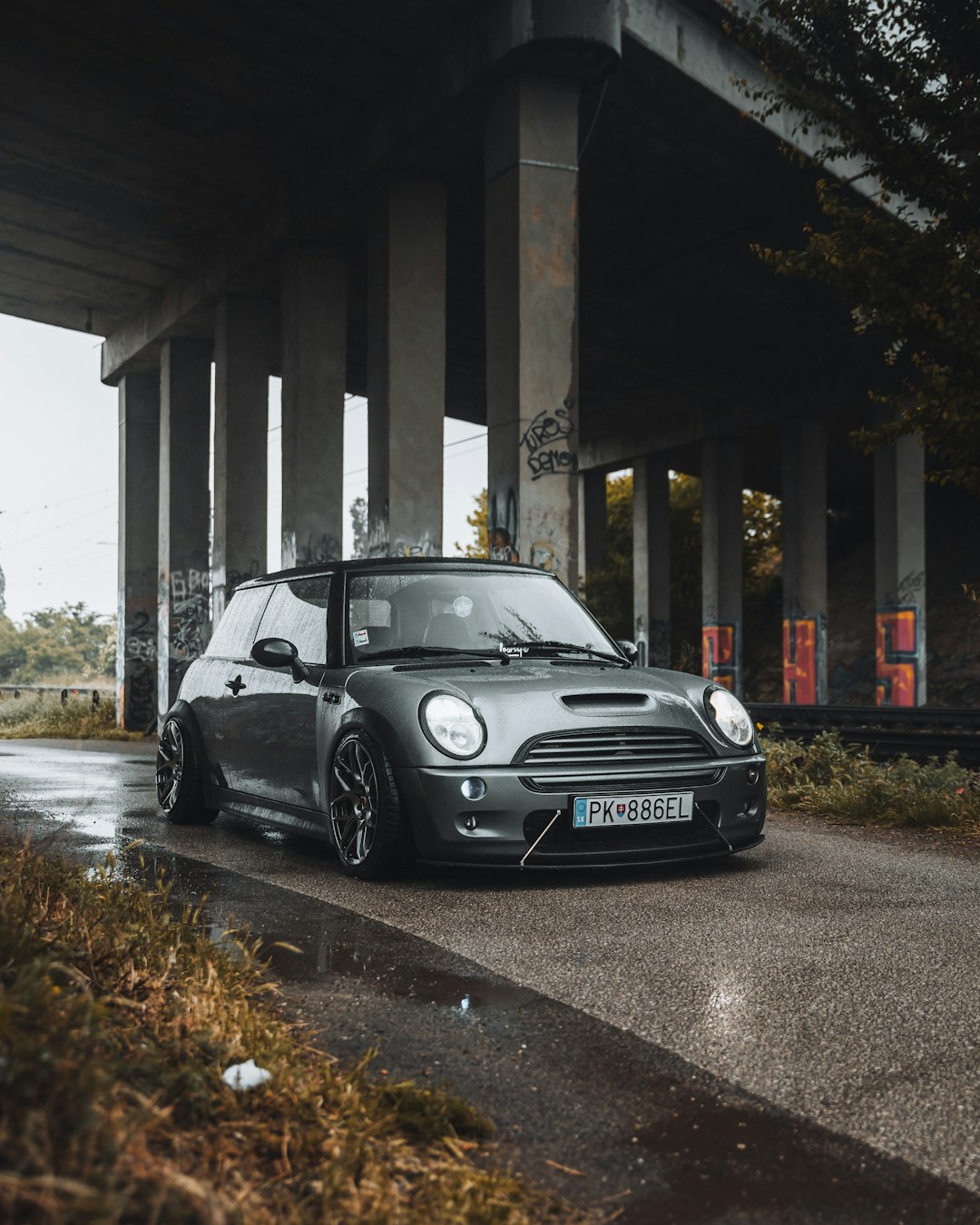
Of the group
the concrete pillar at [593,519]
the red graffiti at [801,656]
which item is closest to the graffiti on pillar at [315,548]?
the red graffiti at [801,656]

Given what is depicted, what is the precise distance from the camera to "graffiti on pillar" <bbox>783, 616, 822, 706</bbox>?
106ft

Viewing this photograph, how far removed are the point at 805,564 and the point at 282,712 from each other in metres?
28.0

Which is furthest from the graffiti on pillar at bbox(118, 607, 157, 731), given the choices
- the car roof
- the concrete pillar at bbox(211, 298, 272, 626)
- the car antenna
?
the car antenna

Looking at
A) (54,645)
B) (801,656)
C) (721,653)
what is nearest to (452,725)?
(801,656)

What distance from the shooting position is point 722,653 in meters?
35.5

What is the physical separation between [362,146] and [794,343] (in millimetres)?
14930

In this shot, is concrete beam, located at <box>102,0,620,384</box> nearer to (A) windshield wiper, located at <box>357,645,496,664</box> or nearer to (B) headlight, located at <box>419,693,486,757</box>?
(A) windshield wiper, located at <box>357,645,496,664</box>

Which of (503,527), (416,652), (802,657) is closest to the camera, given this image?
(416,652)

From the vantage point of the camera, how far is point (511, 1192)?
2242 mm

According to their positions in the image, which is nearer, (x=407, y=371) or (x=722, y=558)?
(x=407, y=371)

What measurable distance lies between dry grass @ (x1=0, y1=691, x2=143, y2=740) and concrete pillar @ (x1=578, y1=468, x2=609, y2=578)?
1867 centimetres

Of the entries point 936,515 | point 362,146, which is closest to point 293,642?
point 362,146

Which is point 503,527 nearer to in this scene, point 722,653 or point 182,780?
point 182,780

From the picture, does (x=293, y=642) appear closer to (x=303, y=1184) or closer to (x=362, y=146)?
(x=303, y=1184)
